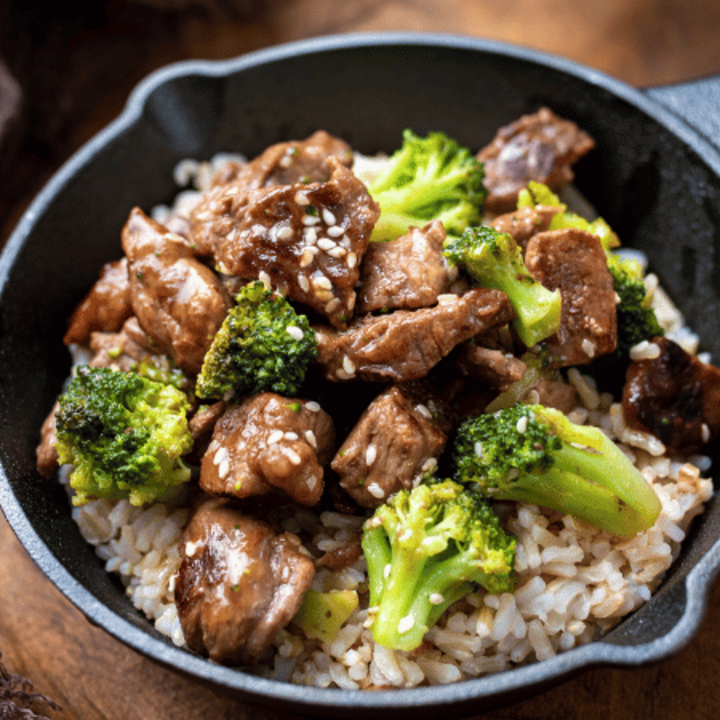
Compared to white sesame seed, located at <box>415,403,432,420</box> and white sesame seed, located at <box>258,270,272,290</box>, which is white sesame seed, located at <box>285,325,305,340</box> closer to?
white sesame seed, located at <box>258,270,272,290</box>

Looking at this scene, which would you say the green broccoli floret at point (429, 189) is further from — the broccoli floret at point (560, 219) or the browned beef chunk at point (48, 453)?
the browned beef chunk at point (48, 453)

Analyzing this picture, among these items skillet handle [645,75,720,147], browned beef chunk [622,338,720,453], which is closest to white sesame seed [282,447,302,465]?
browned beef chunk [622,338,720,453]

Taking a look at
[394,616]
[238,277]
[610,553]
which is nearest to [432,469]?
[394,616]

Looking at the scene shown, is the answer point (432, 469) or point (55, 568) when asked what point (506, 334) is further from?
point (55, 568)

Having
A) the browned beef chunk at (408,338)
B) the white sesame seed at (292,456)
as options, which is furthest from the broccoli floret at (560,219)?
the white sesame seed at (292,456)

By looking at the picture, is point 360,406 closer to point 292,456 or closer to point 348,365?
point 348,365
